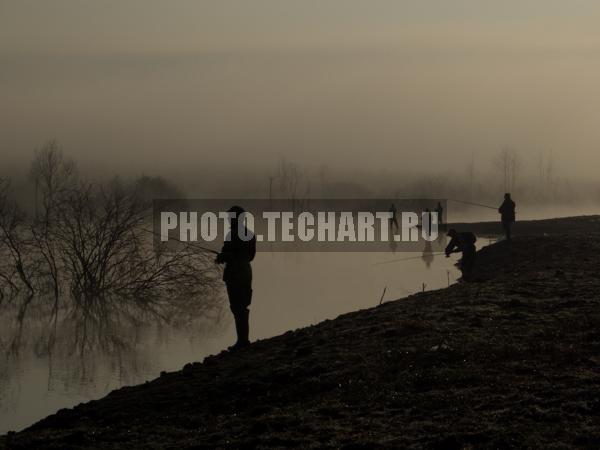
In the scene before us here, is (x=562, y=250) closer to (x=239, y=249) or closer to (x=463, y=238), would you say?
(x=463, y=238)

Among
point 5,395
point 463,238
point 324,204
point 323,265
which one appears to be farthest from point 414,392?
point 324,204

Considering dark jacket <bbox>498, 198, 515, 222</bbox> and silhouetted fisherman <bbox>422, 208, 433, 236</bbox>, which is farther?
silhouetted fisherman <bbox>422, 208, 433, 236</bbox>

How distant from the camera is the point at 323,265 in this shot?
38344 mm

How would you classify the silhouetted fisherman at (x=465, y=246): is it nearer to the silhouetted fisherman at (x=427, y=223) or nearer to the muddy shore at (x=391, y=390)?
the muddy shore at (x=391, y=390)

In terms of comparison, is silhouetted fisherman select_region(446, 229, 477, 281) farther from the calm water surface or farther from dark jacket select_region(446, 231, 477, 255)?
the calm water surface

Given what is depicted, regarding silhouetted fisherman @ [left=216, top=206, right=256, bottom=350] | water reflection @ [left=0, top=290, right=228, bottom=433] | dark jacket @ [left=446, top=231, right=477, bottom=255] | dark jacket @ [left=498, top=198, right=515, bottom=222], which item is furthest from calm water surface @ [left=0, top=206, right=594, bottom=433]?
dark jacket @ [left=446, top=231, right=477, bottom=255]

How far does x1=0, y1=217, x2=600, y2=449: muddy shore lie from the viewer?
8133mm

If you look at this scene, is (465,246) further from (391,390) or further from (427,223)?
(427,223)

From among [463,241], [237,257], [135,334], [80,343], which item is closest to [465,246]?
[463,241]

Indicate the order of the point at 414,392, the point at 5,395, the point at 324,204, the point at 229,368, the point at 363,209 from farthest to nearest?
the point at 324,204
the point at 363,209
the point at 5,395
the point at 229,368
the point at 414,392

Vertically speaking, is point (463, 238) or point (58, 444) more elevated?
point (463, 238)

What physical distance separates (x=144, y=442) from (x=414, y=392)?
2767mm

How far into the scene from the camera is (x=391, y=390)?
984 cm

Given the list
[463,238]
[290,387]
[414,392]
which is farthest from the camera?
[463,238]
